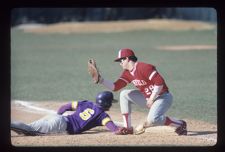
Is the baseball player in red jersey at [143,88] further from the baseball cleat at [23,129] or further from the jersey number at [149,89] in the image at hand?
the baseball cleat at [23,129]

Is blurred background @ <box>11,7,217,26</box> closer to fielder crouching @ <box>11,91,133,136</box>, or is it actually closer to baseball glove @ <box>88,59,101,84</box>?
fielder crouching @ <box>11,91,133,136</box>

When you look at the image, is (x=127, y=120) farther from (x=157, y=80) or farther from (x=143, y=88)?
(x=157, y=80)

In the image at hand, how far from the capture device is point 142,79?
5988mm

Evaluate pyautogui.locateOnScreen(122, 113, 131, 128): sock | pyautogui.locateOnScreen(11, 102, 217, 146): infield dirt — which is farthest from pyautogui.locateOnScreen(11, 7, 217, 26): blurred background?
pyautogui.locateOnScreen(122, 113, 131, 128): sock

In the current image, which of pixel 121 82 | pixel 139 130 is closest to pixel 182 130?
pixel 139 130

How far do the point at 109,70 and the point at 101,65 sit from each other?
2.83m

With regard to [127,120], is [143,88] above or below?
above

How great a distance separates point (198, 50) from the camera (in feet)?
60.1

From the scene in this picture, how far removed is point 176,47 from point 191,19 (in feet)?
11.4

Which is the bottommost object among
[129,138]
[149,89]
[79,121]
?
[129,138]

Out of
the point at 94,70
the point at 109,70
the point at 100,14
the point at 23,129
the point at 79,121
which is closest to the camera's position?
the point at 94,70

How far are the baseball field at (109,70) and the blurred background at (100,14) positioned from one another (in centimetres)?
34

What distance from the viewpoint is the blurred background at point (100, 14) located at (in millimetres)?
22016
